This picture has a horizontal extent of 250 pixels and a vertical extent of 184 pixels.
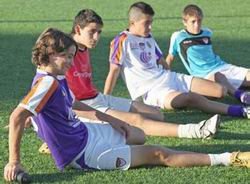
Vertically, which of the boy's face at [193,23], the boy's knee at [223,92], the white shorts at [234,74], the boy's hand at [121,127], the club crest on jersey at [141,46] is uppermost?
the boy's face at [193,23]

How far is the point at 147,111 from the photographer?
19.6 feet

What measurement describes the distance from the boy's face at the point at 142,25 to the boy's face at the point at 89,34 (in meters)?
0.96

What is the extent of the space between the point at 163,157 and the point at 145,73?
201 cm

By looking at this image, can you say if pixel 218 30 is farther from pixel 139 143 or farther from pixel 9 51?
pixel 139 143

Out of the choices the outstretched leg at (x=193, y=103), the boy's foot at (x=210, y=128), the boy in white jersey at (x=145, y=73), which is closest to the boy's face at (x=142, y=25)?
the boy in white jersey at (x=145, y=73)

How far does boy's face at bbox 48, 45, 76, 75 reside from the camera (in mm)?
4422

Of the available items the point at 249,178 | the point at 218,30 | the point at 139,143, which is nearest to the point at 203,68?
the point at 139,143

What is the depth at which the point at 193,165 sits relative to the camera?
4.63 m

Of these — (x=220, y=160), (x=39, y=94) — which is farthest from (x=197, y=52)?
(x=39, y=94)

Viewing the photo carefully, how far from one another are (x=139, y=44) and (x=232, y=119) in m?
1.09

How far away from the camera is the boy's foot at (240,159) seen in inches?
180

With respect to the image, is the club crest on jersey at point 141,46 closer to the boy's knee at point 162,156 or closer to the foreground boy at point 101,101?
the foreground boy at point 101,101

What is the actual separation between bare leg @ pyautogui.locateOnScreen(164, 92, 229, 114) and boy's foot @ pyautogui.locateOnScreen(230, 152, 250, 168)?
1762 mm

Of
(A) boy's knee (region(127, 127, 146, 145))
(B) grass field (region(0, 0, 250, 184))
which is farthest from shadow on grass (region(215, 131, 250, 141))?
(A) boy's knee (region(127, 127, 146, 145))
